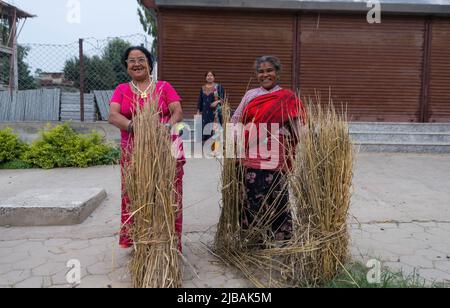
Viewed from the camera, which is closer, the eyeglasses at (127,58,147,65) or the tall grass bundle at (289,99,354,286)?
the tall grass bundle at (289,99,354,286)

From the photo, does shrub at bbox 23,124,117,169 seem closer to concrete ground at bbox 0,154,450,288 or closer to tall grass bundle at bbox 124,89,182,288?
concrete ground at bbox 0,154,450,288

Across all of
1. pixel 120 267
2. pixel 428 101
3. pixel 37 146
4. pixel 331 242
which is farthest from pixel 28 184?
pixel 428 101

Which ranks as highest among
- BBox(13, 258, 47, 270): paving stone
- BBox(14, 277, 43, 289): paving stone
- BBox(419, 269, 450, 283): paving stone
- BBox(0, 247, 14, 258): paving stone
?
BBox(419, 269, 450, 283): paving stone

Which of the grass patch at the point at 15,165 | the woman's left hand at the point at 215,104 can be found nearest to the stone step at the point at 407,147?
the woman's left hand at the point at 215,104

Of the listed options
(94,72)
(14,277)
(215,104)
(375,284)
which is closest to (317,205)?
(375,284)

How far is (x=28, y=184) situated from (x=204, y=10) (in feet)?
14.4

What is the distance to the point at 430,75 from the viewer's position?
7.98 metres

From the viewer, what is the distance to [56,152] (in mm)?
6145

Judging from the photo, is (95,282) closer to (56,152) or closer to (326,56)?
(56,152)

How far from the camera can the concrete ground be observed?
256 cm

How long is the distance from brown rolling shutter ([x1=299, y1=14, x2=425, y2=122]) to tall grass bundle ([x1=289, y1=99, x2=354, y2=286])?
18.9 feet

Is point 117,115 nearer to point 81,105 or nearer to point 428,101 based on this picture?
point 81,105

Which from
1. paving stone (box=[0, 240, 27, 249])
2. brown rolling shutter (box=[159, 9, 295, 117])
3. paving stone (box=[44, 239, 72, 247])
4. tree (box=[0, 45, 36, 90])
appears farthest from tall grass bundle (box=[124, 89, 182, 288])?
tree (box=[0, 45, 36, 90])

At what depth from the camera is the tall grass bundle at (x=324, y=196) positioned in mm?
2293
